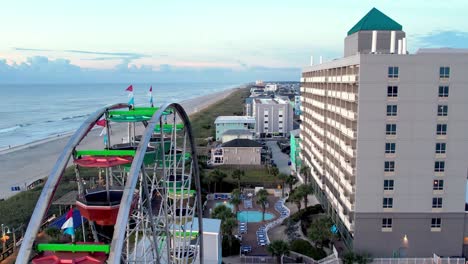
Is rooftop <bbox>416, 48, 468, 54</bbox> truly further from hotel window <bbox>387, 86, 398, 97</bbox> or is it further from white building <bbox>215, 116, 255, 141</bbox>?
white building <bbox>215, 116, 255, 141</bbox>

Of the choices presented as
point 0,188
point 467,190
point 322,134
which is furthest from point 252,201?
point 0,188

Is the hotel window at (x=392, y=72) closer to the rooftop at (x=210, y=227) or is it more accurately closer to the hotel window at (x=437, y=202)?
the hotel window at (x=437, y=202)

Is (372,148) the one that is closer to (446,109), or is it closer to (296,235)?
(446,109)

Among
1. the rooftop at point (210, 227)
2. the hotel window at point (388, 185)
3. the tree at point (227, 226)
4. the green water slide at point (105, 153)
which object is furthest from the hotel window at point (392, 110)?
the green water slide at point (105, 153)

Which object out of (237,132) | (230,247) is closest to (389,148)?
(230,247)

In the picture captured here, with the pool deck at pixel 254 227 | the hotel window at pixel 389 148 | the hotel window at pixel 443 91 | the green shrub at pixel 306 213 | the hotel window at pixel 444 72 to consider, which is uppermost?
the hotel window at pixel 444 72

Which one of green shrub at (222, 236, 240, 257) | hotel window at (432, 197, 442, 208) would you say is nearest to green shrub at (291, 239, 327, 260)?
green shrub at (222, 236, 240, 257)
